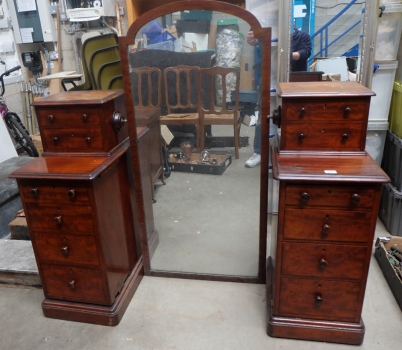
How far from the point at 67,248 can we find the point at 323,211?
111 cm

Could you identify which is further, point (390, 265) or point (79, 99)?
point (390, 265)

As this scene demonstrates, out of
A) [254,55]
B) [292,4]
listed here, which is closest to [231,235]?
[254,55]

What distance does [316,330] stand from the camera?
1.57 m

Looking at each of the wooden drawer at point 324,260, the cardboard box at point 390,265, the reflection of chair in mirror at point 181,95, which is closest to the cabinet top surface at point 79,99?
the reflection of chair in mirror at point 181,95

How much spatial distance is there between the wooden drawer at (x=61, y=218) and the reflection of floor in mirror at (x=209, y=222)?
530 millimetres

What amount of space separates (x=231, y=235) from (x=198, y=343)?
59cm

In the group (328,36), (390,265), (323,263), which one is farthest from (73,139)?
(390,265)

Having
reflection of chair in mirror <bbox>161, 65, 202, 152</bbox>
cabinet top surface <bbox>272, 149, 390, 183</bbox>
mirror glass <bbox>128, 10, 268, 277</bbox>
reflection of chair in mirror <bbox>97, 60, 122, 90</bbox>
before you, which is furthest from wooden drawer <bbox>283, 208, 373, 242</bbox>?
reflection of chair in mirror <bbox>97, 60, 122, 90</bbox>

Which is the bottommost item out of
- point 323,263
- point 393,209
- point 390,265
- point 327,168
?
point 390,265

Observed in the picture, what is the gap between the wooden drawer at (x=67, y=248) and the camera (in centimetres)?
161

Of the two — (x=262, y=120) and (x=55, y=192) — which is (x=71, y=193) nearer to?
(x=55, y=192)

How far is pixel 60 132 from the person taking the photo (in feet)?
5.40

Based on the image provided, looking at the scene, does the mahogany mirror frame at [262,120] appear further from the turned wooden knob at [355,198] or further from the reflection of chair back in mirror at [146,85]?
the turned wooden knob at [355,198]

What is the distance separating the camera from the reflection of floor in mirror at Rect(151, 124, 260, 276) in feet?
6.16
